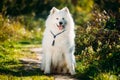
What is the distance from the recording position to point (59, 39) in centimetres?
923

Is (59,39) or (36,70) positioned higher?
(59,39)

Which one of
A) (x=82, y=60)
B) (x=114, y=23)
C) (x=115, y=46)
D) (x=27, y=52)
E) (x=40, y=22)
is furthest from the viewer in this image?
(x=40, y=22)

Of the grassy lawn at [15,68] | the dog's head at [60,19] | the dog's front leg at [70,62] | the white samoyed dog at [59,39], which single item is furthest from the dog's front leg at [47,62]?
the dog's head at [60,19]

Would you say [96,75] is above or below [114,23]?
below

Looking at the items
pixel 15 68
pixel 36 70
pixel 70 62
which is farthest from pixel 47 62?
pixel 15 68

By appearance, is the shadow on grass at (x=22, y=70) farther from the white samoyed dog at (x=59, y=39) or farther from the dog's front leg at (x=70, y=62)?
the dog's front leg at (x=70, y=62)

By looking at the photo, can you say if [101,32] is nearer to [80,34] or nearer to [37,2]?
[80,34]

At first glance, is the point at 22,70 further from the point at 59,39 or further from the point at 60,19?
the point at 60,19

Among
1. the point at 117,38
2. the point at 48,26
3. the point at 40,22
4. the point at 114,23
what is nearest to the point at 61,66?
the point at 48,26

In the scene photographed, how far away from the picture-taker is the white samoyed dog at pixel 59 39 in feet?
29.9

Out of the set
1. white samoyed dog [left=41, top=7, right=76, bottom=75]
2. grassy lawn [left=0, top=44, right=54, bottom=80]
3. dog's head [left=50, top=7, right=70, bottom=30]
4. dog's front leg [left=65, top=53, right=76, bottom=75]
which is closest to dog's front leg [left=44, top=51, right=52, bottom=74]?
white samoyed dog [left=41, top=7, right=76, bottom=75]

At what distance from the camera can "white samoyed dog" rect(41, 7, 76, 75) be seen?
912cm

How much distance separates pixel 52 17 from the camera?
9.17 m

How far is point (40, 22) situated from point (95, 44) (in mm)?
14844
